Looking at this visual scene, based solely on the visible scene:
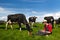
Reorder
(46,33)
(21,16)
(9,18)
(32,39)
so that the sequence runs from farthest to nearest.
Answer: (9,18), (21,16), (46,33), (32,39)

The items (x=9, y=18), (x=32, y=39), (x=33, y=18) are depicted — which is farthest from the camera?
(x=33, y=18)

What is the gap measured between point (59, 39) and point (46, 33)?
Answer: 1.73 meters

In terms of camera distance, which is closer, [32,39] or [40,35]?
[32,39]

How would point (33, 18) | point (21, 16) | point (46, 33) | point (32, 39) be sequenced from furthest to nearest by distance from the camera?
point (33, 18)
point (21, 16)
point (46, 33)
point (32, 39)

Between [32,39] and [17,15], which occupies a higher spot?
[17,15]

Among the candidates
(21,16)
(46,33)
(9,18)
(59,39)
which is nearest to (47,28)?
(46,33)

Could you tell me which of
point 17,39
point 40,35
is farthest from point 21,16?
point 17,39

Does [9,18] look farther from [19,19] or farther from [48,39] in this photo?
[48,39]

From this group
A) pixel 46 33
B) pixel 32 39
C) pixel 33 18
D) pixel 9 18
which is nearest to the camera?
pixel 32 39

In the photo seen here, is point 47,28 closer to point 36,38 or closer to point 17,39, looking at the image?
point 36,38

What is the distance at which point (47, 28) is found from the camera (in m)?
17.0

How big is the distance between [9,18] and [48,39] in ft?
48.6

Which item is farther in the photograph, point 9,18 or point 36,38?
point 9,18

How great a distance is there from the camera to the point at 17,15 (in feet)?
89.8
